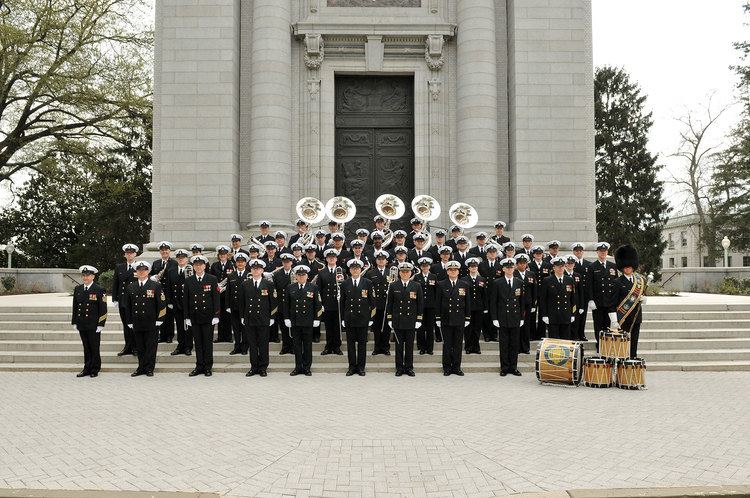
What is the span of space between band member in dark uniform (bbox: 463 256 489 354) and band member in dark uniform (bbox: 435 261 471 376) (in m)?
0.52

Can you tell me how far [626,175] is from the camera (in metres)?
45.6

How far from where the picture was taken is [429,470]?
→ 225 inches

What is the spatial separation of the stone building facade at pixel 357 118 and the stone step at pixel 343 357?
21.8ft

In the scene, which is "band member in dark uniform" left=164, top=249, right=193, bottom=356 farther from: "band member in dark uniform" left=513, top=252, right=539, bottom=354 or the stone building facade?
"band member in dark uniform" left=513, top=252, right=539, bottom=354

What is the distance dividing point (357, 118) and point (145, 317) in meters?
11.8

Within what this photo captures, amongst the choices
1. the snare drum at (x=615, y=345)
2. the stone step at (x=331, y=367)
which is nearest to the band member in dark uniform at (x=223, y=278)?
the stone step at (x=331, y=367)

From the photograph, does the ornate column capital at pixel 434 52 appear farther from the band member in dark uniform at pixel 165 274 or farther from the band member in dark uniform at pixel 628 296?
the band member in dark uniform at pixel 165 274

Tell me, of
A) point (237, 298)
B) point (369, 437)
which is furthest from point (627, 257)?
point (237, 298)

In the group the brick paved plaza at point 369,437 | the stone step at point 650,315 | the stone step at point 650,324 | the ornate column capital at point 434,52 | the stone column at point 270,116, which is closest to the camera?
the brick paved plaza at point 369,437

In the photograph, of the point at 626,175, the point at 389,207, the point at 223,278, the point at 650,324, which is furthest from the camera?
the point at 626,175

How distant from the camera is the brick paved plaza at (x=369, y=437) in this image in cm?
549

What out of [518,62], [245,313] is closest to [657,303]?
[518,62]

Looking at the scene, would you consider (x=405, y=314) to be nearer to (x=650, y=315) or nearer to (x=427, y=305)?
(x=427, y=305)

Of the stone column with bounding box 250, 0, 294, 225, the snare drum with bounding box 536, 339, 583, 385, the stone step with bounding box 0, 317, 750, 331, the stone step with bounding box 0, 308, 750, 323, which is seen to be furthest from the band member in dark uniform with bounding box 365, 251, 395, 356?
the stone column with bounding box 250, 0, 294, 225
